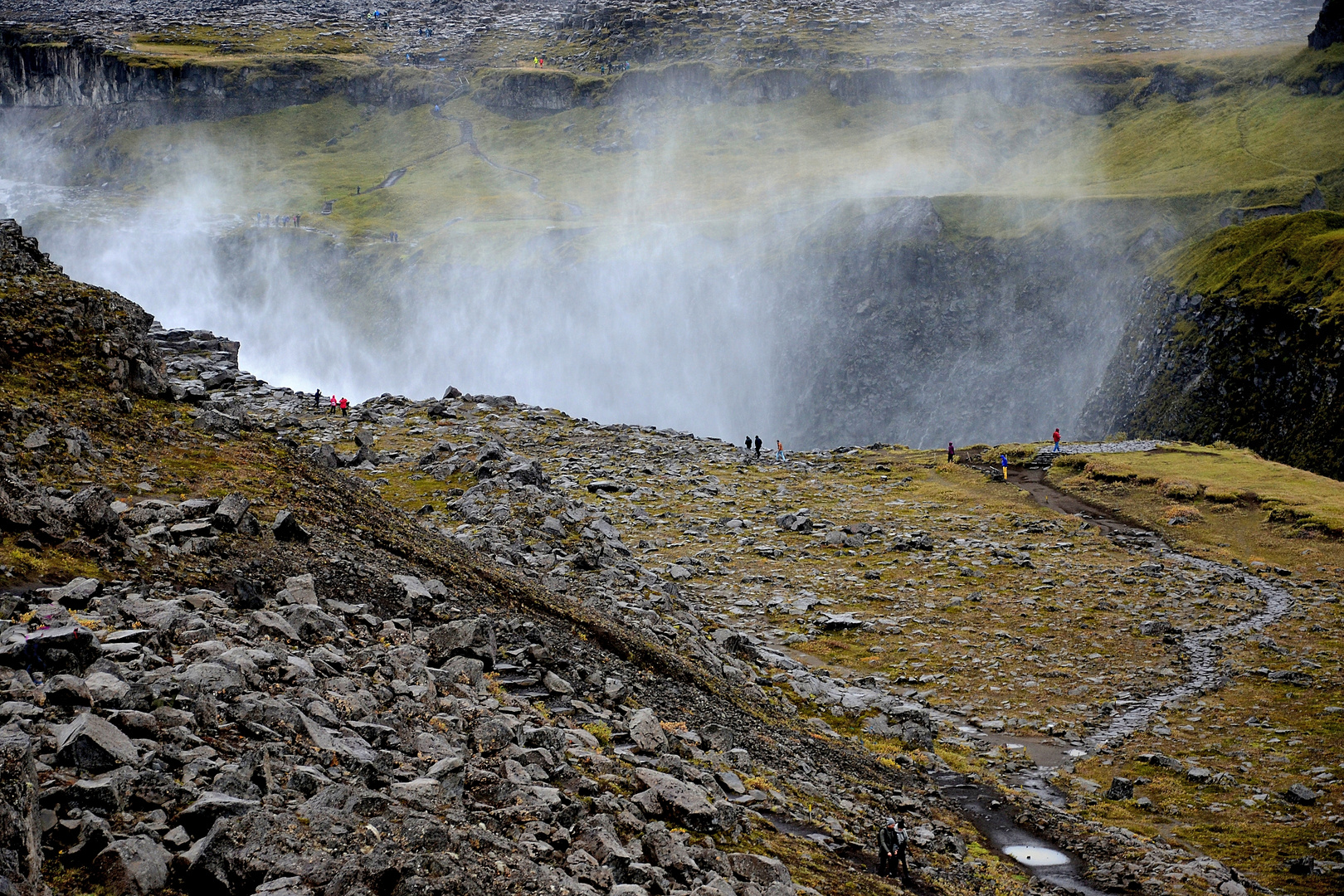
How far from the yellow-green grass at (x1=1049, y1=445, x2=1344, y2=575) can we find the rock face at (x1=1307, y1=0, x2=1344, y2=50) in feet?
543

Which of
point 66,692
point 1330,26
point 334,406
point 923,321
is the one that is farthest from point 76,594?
point 1330,26

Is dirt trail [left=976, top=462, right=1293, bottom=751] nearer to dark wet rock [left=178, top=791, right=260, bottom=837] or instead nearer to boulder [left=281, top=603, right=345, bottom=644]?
boulder [left=281, top=603, right=345, bottom=644]

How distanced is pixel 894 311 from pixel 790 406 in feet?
79.3

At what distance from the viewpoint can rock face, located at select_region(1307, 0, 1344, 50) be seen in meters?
193

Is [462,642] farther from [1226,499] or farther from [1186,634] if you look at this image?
[1226,499]

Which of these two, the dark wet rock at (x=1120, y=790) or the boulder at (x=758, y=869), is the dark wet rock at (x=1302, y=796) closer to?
the dark wet rock at (x=1120, y=790)

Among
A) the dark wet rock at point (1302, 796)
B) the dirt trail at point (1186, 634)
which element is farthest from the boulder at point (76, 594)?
the dark wet rock at point (1302, 796)

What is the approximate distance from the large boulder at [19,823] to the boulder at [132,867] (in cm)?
57

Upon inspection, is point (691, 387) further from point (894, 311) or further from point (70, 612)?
point (70, 612)

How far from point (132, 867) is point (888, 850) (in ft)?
47.7

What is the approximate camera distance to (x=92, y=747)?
9.93 m

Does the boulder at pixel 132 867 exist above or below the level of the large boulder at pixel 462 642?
above

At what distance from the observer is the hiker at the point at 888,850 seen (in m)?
18.5

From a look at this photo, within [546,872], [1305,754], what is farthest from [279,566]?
[1305,754]
